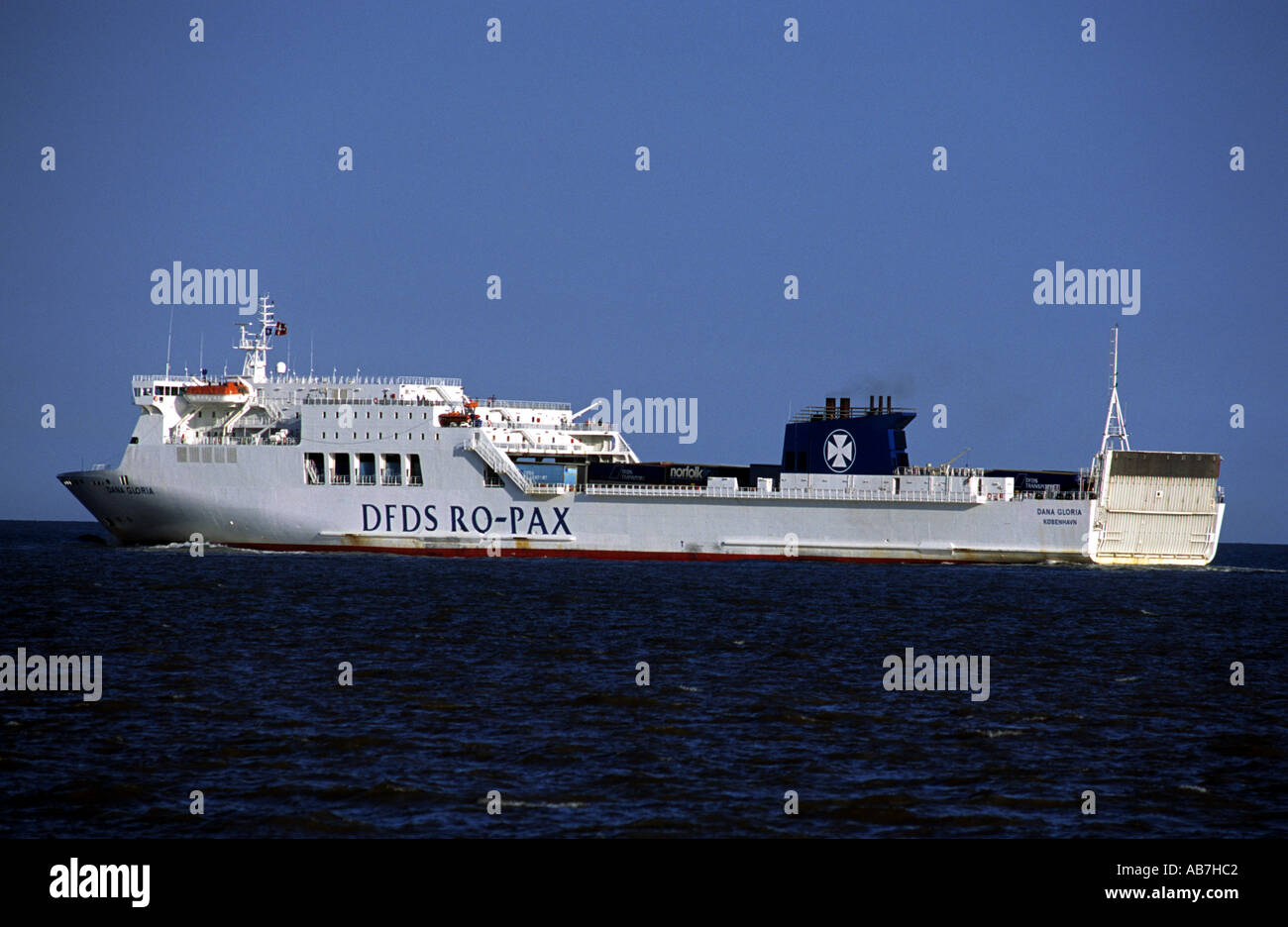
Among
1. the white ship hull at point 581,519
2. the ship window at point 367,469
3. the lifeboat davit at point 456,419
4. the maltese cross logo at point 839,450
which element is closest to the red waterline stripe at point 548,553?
the white ship hull at point 581,519

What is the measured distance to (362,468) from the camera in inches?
2073

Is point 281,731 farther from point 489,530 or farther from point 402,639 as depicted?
point 489,530

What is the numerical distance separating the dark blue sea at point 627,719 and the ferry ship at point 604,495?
1339cm

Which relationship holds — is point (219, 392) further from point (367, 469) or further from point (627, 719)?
point (627, 719)

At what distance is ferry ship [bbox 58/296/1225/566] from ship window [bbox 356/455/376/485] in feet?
0.20

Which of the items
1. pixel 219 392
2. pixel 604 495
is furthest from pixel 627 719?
pixel 219 392

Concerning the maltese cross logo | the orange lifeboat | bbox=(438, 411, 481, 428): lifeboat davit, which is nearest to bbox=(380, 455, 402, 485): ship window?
bbox=(438, 411, 481, 428): lifeboat davit

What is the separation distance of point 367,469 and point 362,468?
0.20 meters

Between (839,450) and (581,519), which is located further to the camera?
(839,450)

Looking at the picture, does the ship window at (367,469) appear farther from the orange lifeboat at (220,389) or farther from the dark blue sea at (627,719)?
the dark blue sea at (627,719)

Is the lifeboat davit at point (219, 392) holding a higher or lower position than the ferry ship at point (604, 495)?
higher

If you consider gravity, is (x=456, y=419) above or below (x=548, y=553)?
above

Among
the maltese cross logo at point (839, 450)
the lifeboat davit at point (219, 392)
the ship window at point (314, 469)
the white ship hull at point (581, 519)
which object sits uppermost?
the lifeboat davit at point (219, 392)

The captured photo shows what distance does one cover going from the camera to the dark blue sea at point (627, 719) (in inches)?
547
